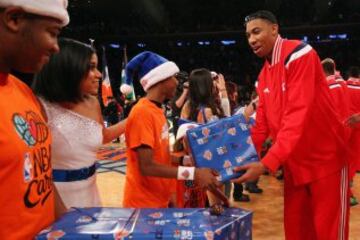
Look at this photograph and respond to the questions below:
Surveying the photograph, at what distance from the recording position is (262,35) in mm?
2547

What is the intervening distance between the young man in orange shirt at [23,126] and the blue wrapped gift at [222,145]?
28.5 inches

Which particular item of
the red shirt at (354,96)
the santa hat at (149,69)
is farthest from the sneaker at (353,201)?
the santa hat at (149,69)

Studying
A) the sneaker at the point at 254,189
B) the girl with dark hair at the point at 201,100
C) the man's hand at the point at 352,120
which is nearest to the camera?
the man's hand at the point at 352,120

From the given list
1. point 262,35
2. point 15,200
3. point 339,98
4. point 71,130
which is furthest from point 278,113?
point 339,98

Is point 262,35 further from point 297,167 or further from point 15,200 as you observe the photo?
point 15,200

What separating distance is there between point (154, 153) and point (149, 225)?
1326 mm

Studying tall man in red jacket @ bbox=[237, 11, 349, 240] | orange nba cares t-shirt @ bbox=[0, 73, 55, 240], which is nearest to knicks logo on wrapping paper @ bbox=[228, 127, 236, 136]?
tall man in red jacket @ bbox=[237, 11, 349, 240]

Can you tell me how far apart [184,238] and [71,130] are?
1.10m

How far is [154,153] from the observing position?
242 cm

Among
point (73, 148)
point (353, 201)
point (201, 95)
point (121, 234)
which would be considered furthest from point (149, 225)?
point (353, 201)

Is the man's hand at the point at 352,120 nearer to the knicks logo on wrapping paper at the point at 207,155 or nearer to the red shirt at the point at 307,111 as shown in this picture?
the red shirt at the point at 307,111

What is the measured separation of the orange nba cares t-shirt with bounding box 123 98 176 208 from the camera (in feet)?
7.71

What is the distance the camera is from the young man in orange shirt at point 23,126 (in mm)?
1091

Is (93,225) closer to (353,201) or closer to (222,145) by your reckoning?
(222,145)
